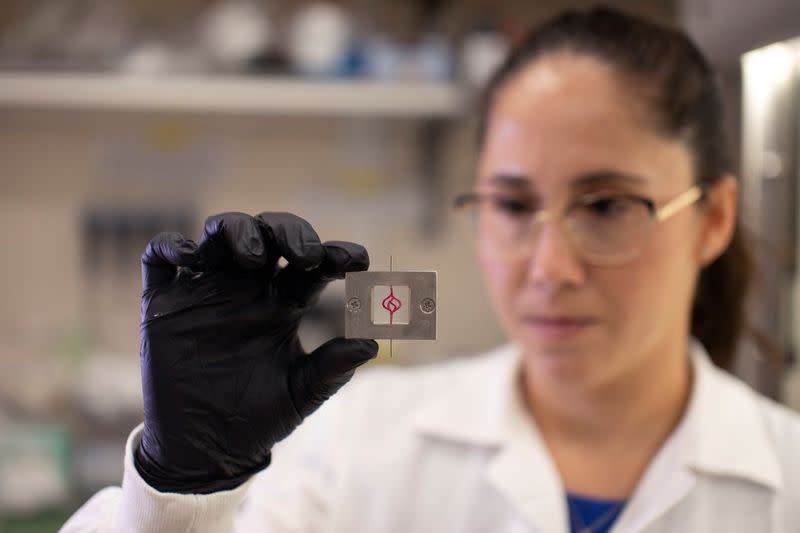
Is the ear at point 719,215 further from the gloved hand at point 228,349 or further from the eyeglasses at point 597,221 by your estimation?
the gloved hand at point 228,349

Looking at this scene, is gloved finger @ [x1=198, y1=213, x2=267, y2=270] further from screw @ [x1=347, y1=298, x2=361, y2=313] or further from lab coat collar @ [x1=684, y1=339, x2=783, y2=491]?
lab coat collar @ [x1=684, y1=339, x2=783, y2=491]

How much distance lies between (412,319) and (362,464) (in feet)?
1.64

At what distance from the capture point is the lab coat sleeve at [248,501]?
48 cm

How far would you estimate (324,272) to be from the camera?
0.47 meters

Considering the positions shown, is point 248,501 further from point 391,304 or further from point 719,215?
point 719,215

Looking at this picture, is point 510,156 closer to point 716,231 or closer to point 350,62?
point 716,231

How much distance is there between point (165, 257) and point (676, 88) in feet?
1.40

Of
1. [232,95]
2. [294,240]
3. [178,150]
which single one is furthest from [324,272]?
[178,150]

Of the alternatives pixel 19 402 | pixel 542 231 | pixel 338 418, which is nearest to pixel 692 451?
pixel 542 231

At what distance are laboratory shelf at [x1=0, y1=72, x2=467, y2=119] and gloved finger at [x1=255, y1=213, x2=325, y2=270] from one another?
1.04 metres

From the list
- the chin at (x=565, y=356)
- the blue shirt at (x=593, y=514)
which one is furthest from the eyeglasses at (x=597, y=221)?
the blue shirt at (x=593, y=514)

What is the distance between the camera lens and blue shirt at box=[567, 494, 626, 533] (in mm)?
801

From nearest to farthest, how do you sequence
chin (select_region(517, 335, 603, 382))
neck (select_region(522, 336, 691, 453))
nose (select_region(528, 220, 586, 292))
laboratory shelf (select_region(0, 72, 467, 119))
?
1. nose (select_region(528, 220, 586, 292))
2. chin (select_region(517, 335, 603, 382))
3. neck (select_region(522, 336, 691, 453))
4. laboratory shelf (select_region(0, 72, 467, 119))

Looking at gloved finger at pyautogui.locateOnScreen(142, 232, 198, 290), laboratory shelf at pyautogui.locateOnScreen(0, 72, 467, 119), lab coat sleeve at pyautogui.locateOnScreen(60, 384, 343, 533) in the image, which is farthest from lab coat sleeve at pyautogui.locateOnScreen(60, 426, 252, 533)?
laboratory shelf at pyautogui.locateOnScreen(0, 72, 467, 119)
